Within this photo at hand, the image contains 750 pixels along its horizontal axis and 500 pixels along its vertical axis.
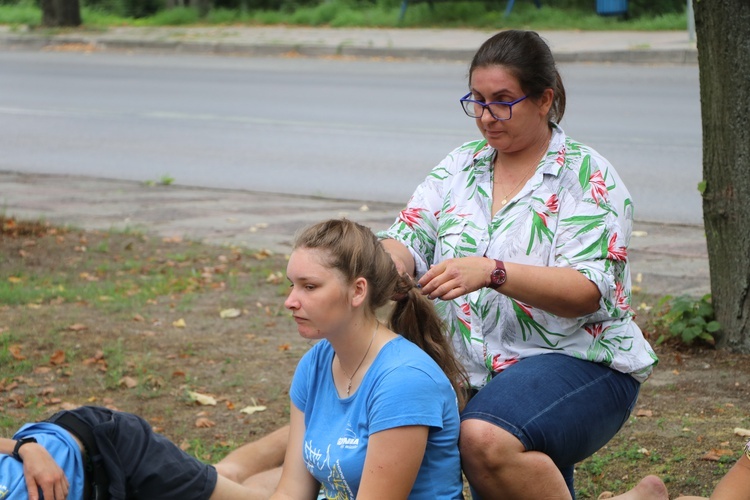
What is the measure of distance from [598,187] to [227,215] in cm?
607

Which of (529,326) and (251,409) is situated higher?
(529,326)

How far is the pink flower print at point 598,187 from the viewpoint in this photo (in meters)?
3.17

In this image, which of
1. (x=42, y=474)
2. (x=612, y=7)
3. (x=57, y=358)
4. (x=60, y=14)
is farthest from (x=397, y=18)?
(x=42, y=474)

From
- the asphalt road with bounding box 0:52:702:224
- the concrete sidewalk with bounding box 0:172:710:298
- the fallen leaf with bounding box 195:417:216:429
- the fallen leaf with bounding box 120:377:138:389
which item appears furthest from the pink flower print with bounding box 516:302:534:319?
the asphalt road with bounding box 0:52:702:224

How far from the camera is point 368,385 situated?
2.86 meters

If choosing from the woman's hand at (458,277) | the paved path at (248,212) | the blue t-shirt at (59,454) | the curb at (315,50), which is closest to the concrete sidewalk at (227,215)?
the paved path at (248,212)

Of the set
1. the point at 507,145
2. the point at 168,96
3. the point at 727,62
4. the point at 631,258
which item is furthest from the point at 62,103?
the point at 507,145

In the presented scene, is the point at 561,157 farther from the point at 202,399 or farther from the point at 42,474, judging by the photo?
the point at 202,399

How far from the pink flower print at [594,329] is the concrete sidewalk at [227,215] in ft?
10.5

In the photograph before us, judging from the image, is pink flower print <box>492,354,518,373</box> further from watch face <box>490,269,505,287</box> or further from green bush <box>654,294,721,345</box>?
green bush <box>654,294,721,345</box>

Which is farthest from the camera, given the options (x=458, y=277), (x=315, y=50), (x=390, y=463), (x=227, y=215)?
(x=315, y=50)

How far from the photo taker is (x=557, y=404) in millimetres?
3066

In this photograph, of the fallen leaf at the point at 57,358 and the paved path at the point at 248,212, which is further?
the paved path at the point at 248,212

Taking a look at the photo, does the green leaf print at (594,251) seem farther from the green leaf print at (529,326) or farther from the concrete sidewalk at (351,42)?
the concrete sidewalk at (351,42)
